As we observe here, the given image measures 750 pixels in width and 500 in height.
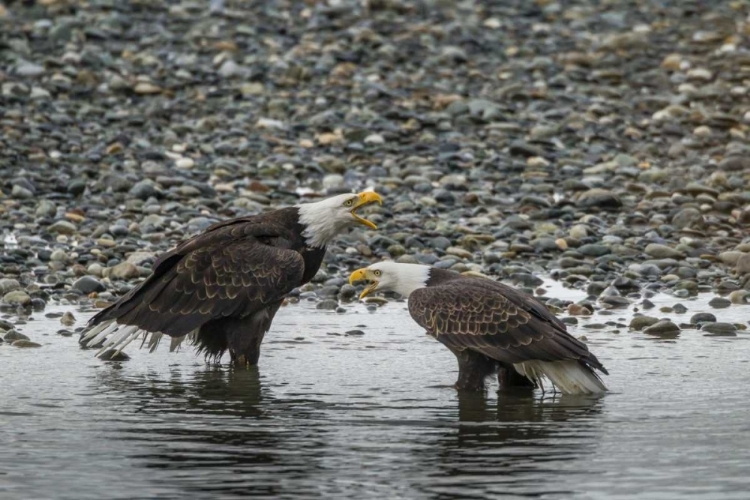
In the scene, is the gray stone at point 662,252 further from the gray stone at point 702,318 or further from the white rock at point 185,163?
the white rock at point 185,163

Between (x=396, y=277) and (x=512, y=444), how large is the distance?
2.21 m

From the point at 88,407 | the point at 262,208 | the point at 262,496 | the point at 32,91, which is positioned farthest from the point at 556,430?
the point at 32,91

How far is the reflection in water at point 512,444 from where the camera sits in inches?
240

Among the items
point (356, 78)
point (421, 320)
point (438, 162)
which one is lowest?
point (421, 320)

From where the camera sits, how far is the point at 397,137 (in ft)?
50.1

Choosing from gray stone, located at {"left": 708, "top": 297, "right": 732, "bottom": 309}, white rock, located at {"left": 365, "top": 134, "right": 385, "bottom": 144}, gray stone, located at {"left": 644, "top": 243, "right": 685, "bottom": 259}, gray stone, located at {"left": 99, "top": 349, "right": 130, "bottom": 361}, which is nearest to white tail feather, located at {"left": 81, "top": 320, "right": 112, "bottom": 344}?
gray stone, located at {"left": 99, "top": 349, "right": 130, "bottom": 361}

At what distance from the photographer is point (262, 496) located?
5.93 meters

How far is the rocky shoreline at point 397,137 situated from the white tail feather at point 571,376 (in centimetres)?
173

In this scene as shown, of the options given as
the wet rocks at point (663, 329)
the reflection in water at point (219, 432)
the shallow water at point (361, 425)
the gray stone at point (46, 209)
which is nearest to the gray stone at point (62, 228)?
the gray stone at point (46, 209)

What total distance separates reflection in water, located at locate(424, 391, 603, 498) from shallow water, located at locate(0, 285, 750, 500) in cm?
1

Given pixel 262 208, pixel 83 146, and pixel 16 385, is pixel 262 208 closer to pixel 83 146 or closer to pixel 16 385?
pixel 83 146

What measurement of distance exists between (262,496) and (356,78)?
12007 millimetres

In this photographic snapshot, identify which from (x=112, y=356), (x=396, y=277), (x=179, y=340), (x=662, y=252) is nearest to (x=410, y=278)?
(x=396, y=277)

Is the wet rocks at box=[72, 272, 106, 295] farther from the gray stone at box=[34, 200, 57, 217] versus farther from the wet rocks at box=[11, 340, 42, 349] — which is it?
the gray stone at box=[34, 200, 57, 217]
